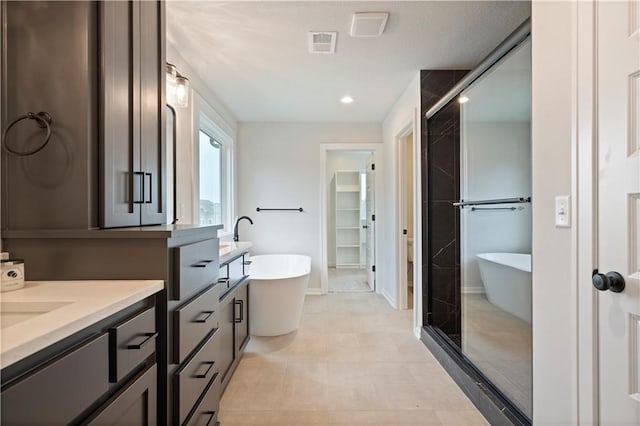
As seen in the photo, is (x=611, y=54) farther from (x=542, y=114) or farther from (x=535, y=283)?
(x=535, y=283)

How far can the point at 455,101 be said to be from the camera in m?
2.43

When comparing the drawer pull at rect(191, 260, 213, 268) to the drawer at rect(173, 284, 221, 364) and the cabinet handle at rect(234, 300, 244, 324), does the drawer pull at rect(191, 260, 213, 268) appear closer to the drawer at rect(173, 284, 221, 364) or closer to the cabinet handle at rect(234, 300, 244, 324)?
the drawer at rect(173, 284, 221, 364)

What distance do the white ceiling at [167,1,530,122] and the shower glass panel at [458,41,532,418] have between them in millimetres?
504

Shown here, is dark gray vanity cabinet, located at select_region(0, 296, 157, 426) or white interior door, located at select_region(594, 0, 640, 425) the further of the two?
white interior door, located at select_region(594, 0, 640, 425)

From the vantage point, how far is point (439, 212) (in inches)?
115

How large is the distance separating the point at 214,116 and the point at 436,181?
2.35 m

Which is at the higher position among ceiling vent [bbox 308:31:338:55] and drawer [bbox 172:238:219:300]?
ceiling vent [bbox 308:31:338:55]

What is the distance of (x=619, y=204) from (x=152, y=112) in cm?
187

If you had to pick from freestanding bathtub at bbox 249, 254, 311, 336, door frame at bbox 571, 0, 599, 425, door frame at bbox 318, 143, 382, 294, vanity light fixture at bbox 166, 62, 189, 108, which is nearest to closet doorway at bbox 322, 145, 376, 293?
door frame at bbox 318, 143, 382, 294

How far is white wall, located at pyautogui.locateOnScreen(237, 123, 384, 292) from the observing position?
14.9 ft

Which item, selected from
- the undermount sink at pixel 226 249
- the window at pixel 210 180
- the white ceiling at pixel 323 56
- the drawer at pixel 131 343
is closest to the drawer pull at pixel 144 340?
the drawer at pixel 131 343

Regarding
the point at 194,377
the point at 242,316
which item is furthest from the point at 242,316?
the point at 194,377

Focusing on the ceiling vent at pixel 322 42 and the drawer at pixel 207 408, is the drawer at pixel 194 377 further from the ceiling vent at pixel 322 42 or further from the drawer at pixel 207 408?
the ceiling vent at pixel 322 42

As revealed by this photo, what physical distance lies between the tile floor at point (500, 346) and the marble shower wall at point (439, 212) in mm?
546
